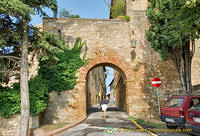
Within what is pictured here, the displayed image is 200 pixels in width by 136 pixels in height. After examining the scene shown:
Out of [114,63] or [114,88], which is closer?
[114,63]

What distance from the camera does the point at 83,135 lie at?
19.4 ft

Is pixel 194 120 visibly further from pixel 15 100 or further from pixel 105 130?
pixel 15 100

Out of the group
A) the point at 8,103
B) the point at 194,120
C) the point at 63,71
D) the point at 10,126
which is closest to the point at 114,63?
the point at 63,71

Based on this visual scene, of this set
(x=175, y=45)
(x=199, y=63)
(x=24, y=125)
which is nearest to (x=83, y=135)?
(x=24, y=125)

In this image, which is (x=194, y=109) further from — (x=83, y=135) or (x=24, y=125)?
(x=24, y=125)

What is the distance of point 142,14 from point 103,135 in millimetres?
9237

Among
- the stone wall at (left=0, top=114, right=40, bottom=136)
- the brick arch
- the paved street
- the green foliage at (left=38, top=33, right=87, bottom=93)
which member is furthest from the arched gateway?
the stone wall at (left=0, top=114, right=40, bottom=136)

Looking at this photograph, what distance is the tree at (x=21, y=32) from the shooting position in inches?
240

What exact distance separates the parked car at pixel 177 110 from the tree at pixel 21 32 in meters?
5.43

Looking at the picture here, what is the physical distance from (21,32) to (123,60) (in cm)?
650

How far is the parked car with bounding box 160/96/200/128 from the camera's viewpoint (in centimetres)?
573

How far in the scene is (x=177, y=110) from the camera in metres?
5.87

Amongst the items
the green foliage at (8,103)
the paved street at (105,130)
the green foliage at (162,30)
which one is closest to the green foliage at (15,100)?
the green foliage at (8,103)

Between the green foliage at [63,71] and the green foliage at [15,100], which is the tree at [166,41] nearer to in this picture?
the green foliage at [63,71]
